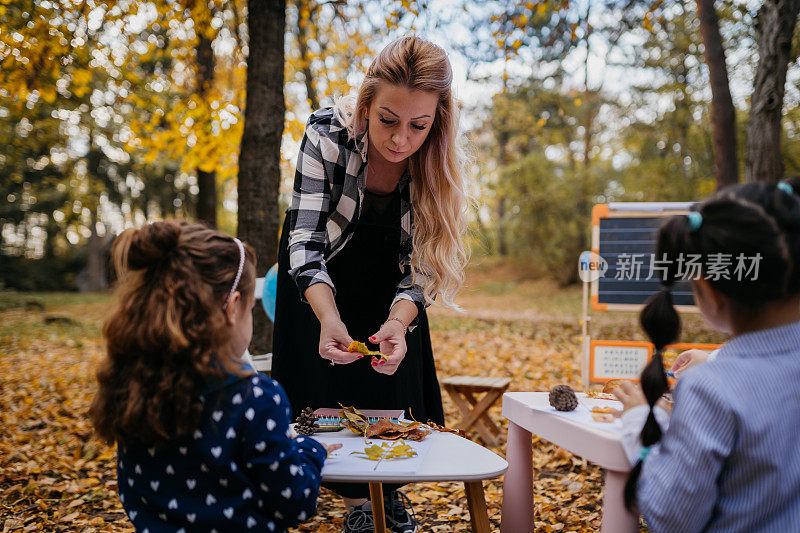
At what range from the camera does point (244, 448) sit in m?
1.47

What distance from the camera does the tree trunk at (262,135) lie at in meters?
4.63

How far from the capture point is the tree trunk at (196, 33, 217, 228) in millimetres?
8203

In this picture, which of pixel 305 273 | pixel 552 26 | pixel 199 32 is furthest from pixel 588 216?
pixel 305 273

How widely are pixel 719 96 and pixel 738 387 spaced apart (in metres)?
6.23

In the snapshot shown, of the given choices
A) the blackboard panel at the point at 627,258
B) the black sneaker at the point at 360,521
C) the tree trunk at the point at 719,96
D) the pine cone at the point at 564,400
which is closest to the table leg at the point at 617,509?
the pine cone at the point at 564,400

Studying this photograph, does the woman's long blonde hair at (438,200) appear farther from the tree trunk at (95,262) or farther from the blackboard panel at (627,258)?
the tree trunk at (95,262)

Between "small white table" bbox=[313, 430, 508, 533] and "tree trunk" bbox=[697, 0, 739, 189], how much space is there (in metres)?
5.57

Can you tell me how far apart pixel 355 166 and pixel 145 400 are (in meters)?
1.20

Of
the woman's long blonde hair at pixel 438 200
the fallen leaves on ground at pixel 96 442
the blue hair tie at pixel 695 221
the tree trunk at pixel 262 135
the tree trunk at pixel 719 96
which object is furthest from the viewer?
the tree trunk at pixel 719 96

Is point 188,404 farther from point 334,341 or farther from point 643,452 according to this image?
point 643,452

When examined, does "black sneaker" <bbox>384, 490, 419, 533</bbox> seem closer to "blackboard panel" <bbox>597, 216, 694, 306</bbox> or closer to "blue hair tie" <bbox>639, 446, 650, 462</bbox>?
"blue hair tie" <bbox>639, 446, 650, 462</bbox>

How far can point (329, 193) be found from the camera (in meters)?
2.31

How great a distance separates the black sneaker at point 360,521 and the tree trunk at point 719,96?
18.1 feet

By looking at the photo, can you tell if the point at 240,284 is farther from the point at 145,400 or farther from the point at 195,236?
the point at 145,400
